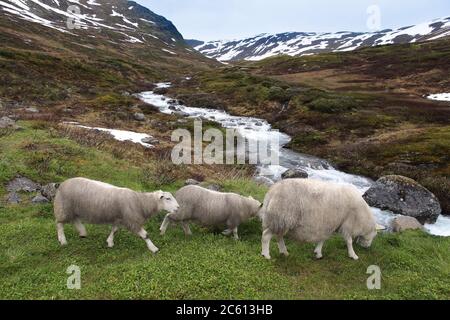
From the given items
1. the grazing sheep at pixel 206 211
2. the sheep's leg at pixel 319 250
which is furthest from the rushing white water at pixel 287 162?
the grazing sheep at pixel 206 211

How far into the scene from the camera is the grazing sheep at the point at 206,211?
1397 centimetres

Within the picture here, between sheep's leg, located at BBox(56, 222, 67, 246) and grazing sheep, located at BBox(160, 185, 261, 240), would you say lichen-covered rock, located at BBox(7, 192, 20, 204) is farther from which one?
grazing sheep, located at BBox(160, 185, 261, 240)

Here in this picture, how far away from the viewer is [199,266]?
36.1 ft

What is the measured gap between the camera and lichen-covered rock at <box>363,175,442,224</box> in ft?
71.2

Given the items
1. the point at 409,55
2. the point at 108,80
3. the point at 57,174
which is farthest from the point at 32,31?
the point at 57,174

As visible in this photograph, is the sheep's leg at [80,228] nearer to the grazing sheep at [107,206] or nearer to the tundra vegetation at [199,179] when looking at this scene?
the grazing sheep at [107,206]

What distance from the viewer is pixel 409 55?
10881cm

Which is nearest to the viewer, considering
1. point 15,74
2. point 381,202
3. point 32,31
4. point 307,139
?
point 381,202

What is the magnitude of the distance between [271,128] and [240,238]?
125 ft

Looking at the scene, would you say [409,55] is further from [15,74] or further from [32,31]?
[32,31]

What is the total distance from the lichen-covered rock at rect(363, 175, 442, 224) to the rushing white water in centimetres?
45

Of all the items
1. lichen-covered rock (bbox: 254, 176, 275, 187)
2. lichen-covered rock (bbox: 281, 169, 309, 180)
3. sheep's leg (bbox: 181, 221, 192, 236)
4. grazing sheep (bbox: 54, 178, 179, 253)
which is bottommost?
lichen-covered rock (bbox: 254, 176, 275, 187)

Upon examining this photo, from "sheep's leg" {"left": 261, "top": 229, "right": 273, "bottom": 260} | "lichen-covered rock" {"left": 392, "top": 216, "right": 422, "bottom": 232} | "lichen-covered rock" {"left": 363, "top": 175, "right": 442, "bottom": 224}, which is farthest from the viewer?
"lichen-covered rock" {"left": 363, "top": 175, "right": 442, "bottom": 224}

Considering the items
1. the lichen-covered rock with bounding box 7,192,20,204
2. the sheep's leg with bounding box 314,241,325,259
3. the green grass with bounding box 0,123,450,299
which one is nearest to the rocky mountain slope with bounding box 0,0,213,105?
the lichen-covered rock with bounding box 7,192,20,204
